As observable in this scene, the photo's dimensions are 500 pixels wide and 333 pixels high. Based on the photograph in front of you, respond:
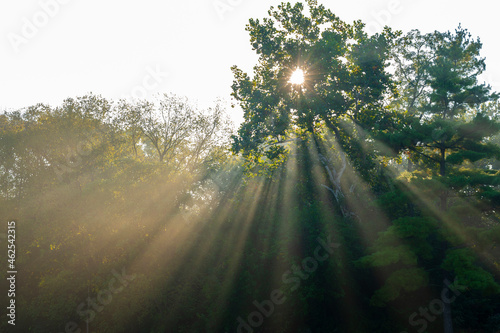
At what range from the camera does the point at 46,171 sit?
71.1ft

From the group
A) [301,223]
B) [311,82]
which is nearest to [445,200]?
[301,223]

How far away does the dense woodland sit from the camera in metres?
10.7

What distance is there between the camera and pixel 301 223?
1484cm


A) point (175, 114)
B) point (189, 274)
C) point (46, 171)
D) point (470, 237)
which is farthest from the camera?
point (175, 114)

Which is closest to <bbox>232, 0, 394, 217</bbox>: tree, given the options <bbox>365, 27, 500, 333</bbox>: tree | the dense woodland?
the dense woodland

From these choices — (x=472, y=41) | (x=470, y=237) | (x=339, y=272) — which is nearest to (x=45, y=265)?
(x=339, y=272)

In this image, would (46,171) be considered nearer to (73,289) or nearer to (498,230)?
(73,289)

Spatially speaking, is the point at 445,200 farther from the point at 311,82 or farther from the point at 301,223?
the point at 311,82

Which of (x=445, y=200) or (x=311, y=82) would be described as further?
(x=311, y=82)

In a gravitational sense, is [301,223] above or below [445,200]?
above

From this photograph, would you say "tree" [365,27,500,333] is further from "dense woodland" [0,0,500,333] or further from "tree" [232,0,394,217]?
"tree" [232,0,394,217]

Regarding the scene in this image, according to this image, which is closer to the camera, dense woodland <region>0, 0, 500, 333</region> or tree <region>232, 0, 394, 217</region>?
dense woodland <region>0, 0, 500, 333</region>

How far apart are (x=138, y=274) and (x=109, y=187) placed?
5116mm

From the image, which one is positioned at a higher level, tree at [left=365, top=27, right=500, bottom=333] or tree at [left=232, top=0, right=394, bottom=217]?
tree at [left=232, top=0, right=394, bottom=217]
